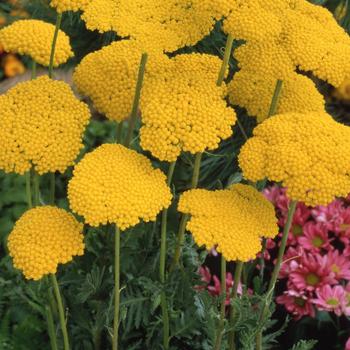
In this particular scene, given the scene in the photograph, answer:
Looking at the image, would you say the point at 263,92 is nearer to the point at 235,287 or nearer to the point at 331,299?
the point at 235,287

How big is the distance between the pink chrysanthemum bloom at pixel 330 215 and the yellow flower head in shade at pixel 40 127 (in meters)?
0.75

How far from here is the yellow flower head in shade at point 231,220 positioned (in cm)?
104

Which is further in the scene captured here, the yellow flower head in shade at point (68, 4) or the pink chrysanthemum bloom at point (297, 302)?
the pink chrysanthemum bloom at point (297, 302)

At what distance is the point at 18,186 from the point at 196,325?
48.1 inches

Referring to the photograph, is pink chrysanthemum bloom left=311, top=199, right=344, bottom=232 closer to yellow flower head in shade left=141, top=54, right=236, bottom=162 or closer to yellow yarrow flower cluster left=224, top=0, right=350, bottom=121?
yellow yarrow flower cluster left=224, top=0, right=350, bottom=121

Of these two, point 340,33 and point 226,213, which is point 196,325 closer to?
point 226,213

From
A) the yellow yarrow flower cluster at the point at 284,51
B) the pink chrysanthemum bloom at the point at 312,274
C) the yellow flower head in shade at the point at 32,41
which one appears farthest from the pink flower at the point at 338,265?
the yellow flower head in shade at the point at 32,41

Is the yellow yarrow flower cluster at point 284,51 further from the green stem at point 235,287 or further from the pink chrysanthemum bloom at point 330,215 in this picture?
the pink chrysanthemum bloom at point 330,215

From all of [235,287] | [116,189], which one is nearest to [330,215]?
[235,287]

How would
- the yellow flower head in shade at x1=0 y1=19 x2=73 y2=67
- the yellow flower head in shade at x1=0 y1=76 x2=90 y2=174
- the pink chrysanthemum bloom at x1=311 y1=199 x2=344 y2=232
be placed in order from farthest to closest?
the pink chrysanthemum bloom at x1=311 y1=199 x2=344 y2=232 < the yellow flower head in shade at x1=0 y1=19 x2=73 y2=67 < the yellow flower head in shade at x1=0 y1=76 x2=90 y2=174

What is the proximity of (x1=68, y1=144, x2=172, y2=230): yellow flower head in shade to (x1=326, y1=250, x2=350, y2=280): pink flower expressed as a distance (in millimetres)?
659

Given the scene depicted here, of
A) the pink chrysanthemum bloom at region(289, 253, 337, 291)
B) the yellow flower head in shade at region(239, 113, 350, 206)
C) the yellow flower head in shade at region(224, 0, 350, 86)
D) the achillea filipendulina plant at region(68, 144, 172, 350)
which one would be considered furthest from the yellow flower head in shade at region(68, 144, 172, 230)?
the pink chrysanthemum bloom at region(289, 253, 337, 291)

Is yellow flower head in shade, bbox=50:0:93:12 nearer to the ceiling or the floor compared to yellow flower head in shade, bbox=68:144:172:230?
nearer to the ceiling

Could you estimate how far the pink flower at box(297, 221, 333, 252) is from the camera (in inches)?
64.7
